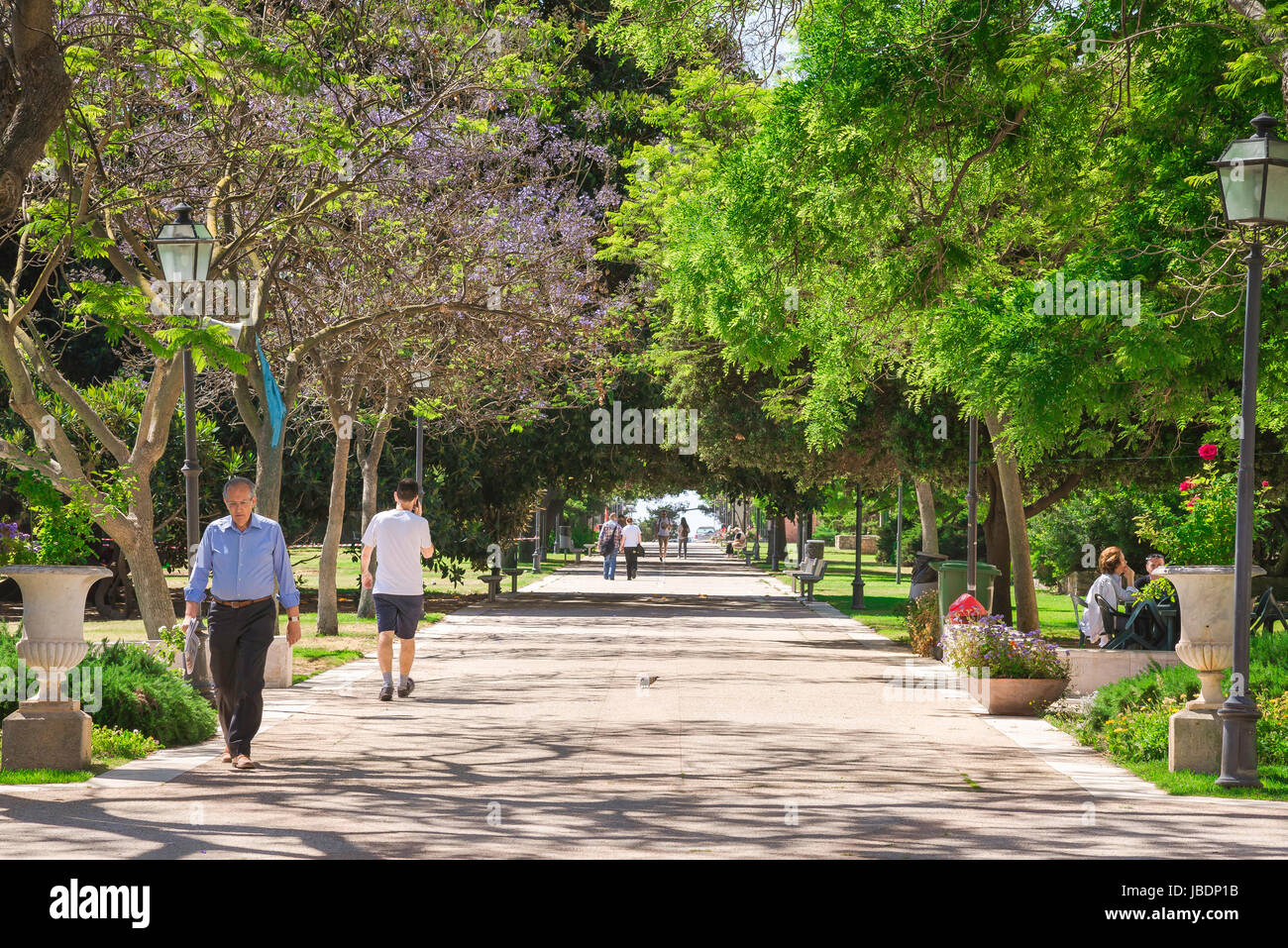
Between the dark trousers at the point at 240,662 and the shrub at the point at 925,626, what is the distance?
11131 millimetres

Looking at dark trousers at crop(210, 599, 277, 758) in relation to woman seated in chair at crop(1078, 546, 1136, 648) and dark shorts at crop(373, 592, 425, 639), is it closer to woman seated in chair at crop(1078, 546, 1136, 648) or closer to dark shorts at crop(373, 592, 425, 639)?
dark shorts at crop(373, 592, 425, 639)

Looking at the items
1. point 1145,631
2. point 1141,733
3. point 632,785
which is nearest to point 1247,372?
point 1141,733

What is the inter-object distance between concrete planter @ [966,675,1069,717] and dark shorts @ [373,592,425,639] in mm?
5392

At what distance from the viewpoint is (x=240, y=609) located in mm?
9844

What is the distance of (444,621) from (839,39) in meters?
14.6

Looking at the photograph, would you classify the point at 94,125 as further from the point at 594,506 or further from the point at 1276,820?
the point at 594,506

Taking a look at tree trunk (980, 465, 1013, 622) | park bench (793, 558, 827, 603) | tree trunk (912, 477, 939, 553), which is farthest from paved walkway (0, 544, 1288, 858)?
park bench (793, 558, 827, 603)

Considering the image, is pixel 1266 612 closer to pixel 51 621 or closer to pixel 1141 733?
pixel 1141 733

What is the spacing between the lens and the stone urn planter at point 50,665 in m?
9.35

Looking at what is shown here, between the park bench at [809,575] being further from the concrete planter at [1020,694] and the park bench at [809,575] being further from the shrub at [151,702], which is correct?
the shrub at [151,702]

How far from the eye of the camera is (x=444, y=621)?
25953 mm

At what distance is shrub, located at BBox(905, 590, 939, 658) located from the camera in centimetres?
1950

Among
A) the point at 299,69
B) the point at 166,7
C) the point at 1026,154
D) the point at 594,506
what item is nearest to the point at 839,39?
the point at 1026,154

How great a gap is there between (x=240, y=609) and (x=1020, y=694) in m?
7.29
